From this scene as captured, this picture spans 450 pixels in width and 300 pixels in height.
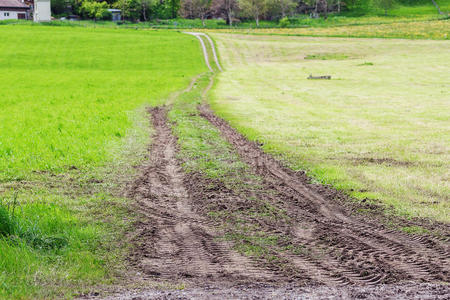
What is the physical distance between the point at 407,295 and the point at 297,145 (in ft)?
34.3

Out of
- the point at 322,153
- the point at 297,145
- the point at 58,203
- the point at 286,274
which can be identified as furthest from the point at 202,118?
the point at 286,274

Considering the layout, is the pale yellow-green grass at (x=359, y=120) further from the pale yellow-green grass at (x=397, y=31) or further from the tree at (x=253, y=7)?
the tree at (x=253, y=7)

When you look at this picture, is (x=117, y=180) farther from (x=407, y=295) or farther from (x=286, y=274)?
(x=407, y=295)

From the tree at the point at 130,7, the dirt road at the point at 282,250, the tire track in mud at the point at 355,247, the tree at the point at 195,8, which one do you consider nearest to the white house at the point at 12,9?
the tree at the point at 130,7

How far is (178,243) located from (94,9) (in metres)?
119

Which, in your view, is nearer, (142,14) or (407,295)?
(407,295)

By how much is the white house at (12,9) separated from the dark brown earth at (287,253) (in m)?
124

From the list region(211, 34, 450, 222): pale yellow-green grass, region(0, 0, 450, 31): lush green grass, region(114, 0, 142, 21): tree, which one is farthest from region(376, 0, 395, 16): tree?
region(211, 34, 450, 222): pale yellow-green grass

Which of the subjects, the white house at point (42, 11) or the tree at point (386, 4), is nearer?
the white house at point (42, 11)

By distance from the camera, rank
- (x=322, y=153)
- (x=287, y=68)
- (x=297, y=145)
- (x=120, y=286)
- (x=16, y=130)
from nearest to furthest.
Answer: (x=120, y=286) → (x=322, y=153) → (x=297, y=145) → (x=16, y=130) → (x=287, y=68)

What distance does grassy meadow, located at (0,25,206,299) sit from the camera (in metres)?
7.08

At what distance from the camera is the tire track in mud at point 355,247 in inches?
281

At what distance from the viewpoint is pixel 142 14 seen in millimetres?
127812

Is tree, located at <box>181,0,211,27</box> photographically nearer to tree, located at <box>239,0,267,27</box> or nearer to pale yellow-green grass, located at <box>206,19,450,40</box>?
tree, located at <box>239,0,267,27</box>
